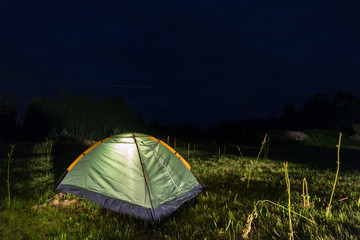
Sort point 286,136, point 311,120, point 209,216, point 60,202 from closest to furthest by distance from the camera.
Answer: point 209,216 → point 60,202 → point 286,136 → point 311,120

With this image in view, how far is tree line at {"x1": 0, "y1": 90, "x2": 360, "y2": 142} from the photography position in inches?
763

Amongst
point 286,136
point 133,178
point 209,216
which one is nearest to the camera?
point 209,216

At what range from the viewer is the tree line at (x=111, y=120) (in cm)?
1938

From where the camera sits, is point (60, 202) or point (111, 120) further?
point (111, 120)

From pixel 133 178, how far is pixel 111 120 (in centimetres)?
1731

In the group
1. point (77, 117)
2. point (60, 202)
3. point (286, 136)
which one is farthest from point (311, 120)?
point (60, 202)

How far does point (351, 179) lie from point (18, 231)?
867cm

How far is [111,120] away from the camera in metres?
20.6

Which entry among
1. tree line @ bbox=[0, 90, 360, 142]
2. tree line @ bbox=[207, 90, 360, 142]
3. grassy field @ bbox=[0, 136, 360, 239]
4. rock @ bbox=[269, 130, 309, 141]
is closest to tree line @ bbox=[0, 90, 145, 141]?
tree line @ bbox=[0, 90, 360, 142]

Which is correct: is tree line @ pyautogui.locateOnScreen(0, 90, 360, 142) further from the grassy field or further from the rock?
the grassy field

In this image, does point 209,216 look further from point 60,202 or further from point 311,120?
point 311,120

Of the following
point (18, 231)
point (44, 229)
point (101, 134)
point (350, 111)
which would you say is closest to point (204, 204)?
point (44, 229)

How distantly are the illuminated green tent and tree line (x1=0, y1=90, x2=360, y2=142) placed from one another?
542 inches

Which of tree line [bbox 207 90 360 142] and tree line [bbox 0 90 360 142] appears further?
tree line [bbox 207 90 360 142]
